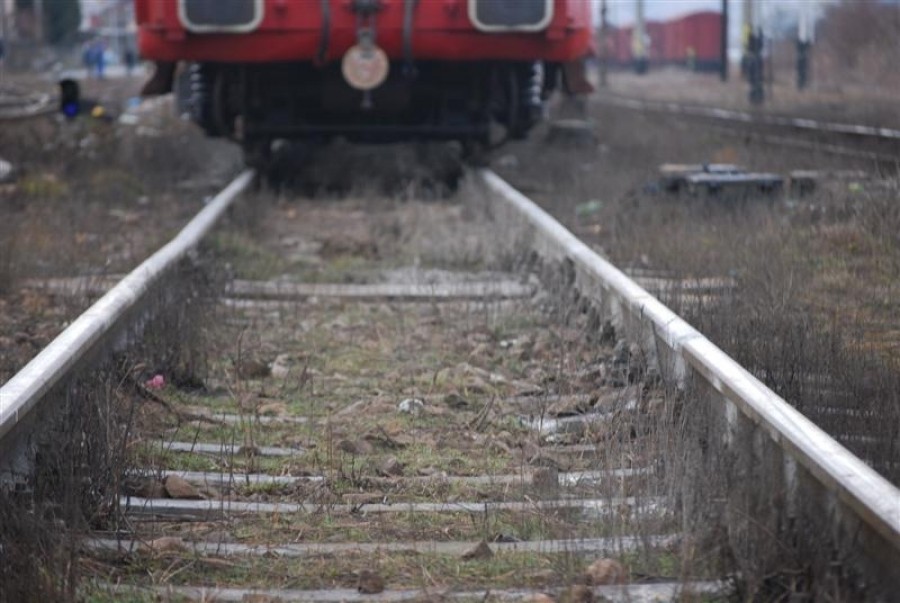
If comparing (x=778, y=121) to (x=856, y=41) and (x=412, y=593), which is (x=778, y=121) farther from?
(x=856, y=41)

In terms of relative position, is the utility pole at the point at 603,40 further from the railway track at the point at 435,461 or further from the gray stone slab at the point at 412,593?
the gray stone slab at the point at 412,593

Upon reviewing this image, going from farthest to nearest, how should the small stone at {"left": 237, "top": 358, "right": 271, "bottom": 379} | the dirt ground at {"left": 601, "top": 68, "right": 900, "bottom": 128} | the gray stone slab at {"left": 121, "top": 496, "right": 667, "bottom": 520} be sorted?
1. the dirt ground at {"left": 601, "top": 68, "right": 900, "bottom": 128}
2. the small stone at {"left": 237, "top": 358, "right": 271, "bottom": 379}
3. the gray stone slab at {"left": 121, "top": 496, "right": 667, "bottom": 520}

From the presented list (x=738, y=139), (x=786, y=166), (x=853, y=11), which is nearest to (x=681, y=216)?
(x=786, y=166)

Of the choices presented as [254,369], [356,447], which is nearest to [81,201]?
[254,369]

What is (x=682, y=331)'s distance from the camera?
4.90 m

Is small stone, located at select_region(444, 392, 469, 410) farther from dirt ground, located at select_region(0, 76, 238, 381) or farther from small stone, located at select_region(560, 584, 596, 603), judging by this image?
small stone, located at select_region(560, 584, 596, 603)

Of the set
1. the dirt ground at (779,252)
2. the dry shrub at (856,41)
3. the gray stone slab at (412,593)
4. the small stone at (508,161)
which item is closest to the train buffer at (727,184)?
the dirt ground at (779,252)

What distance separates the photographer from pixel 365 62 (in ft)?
38.4

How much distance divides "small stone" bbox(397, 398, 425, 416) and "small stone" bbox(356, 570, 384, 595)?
1.85m

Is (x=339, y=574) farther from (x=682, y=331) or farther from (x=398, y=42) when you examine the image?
(x=398, y=42)

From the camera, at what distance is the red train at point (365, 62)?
11648 mm

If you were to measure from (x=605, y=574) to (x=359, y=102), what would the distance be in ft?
31.8

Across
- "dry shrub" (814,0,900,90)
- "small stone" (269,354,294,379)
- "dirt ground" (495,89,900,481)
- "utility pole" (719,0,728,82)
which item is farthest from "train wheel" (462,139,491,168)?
"utility pole" (719,0,728,82)

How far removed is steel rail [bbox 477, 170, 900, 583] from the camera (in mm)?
2961
